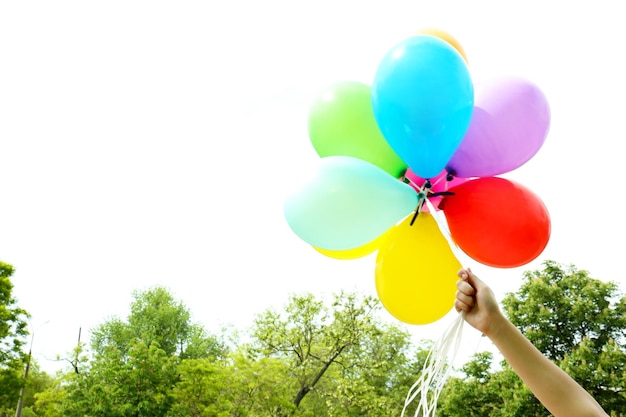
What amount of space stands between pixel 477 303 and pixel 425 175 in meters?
1.02

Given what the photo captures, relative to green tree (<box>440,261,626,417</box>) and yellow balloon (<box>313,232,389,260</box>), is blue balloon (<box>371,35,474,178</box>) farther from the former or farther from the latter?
green tree (<box>440,261,626,417</box>)

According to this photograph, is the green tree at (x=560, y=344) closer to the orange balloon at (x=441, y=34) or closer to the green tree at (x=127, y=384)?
the green tree at (x=127, y=384)

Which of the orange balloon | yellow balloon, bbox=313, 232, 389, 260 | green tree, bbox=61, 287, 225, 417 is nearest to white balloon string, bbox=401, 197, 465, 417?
yellow balloon, bbox=313, 232, 389, 260

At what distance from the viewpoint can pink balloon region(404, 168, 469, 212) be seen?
8.83 feet

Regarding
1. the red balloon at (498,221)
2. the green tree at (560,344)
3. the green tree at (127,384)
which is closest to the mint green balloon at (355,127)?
the red balloon at (498,221)

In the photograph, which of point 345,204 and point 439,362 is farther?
point 345,204

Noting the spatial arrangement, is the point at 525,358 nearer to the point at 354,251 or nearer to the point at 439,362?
the point at 439,362

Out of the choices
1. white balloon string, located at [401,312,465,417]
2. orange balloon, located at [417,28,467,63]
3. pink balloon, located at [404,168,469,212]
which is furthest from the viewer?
orange balloon, located at [417,28,467,63]

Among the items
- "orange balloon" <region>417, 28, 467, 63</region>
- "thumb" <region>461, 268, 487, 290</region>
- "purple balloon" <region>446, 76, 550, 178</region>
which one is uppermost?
"orange balloon" <region>417, 28, 467, 63</region>

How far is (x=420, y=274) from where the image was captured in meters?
2.66

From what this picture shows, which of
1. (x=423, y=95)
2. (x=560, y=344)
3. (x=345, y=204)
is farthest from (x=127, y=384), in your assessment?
(x=423, y=95)

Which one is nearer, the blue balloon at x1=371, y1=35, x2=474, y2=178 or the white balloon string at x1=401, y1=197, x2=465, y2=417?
the white balloon string at x1=401, y1=197, x2=465, y2=417

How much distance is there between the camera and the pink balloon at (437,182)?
269 cm

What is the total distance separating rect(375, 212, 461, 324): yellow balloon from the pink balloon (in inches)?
3.7
